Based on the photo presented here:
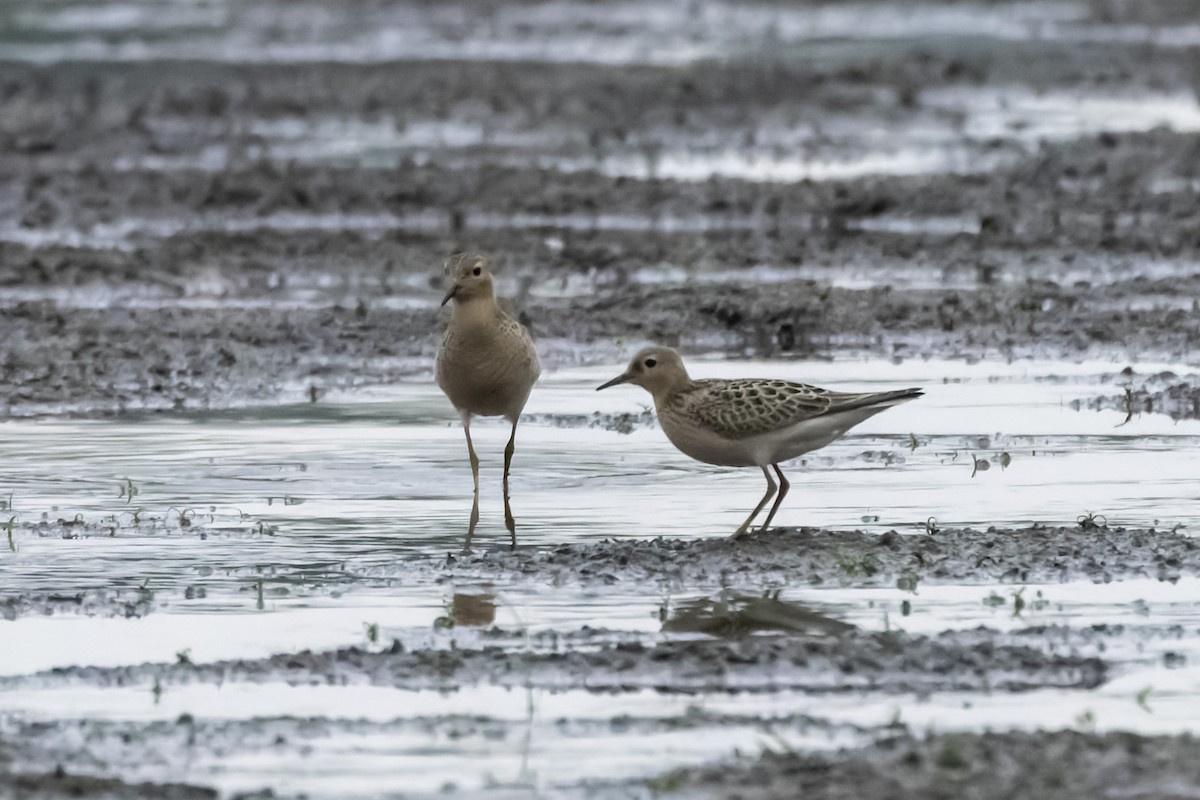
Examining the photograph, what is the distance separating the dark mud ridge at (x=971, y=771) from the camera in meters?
6.29

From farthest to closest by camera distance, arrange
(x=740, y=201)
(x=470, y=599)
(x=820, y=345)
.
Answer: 1. (x=740, y=201)
2. (x=820, y=345)
3. (x=470, y=599)

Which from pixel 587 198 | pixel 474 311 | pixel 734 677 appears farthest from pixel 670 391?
pixel 587 198

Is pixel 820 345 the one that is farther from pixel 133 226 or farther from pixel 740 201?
pixel 133 226

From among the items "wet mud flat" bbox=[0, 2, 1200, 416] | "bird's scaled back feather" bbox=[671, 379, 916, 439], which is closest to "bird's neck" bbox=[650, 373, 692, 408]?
"bird's scaled back feather" bbox=[671, 379, 916, 439]

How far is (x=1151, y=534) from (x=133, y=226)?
13024mm

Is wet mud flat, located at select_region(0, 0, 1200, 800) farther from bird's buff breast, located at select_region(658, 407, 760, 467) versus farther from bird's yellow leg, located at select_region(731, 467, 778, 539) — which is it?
bird's buff breast, located at select_region(658, 407, 760, 467)

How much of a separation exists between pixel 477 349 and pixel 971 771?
4.73 metres

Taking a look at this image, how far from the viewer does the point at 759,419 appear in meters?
9.78

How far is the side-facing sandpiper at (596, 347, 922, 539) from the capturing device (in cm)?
980

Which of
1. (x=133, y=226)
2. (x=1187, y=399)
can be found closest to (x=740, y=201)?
(x=133, y=226)

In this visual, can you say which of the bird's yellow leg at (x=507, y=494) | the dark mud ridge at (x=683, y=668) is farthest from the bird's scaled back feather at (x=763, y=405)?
the dark mud ridge at (x=683, y=668)

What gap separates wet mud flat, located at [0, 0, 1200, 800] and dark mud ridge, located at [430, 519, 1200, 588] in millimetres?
26

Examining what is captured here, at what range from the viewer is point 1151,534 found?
9.55m

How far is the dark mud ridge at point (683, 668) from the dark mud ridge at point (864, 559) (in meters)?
1.18
